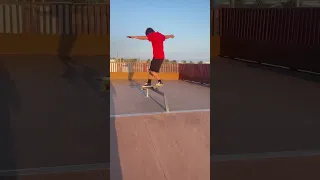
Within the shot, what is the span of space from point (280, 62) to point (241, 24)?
1780mm

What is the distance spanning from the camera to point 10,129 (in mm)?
3213

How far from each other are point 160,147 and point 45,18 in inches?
383

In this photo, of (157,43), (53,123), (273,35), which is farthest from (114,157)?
(273,35)

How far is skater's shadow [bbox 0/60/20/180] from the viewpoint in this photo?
2.34m

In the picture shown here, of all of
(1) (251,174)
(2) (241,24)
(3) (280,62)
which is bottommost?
(1) (251,174)

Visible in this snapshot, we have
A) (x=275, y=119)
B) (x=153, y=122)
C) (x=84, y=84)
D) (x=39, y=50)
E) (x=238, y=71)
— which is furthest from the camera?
(x=39, y=50)

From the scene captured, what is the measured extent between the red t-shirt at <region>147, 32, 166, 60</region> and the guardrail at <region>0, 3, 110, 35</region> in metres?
6.55

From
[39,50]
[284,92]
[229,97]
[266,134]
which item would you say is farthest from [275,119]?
[39,50]

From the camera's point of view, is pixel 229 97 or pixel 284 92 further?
pixel 284 92

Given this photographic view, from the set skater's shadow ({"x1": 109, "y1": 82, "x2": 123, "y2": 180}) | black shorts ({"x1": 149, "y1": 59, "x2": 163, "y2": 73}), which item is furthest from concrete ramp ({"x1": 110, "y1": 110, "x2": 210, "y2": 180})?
black shorts ({"x1": 149, "y1": 59, "x2": 163, "y2": 73})

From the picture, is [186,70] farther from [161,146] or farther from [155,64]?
[161,146]

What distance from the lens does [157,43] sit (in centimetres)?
432

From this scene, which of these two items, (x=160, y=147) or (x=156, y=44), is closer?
(x=160, y=147)

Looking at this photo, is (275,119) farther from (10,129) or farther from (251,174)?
(10,129)
